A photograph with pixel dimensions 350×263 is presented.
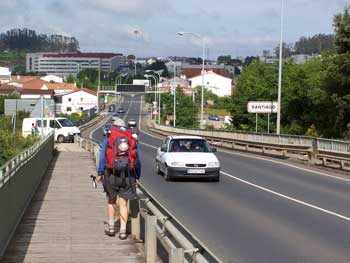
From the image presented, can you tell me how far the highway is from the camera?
33.7 ft

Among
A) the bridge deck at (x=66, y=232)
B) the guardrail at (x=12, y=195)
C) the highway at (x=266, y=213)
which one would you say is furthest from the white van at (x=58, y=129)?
the guardrail at (x=12, y=195)

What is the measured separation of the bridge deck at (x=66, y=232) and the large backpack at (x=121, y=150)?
3.52ft

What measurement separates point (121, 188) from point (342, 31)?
40923mm

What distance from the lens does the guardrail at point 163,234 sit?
5.89m

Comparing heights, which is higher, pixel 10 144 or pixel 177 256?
pixel 177 256

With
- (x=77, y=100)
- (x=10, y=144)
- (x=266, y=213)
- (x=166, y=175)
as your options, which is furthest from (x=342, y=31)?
(x=77, y=100)

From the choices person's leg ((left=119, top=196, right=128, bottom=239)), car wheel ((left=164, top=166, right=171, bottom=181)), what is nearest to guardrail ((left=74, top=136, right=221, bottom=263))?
person's leg ((left=119, top=196, right=128, bottom=239))

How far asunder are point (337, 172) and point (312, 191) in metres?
7.38

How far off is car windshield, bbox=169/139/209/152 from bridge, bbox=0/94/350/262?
119 centimetres

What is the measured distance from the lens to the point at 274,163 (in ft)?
102

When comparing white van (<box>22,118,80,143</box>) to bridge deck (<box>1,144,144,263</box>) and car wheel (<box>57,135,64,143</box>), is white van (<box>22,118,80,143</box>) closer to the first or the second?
car wheel (<box>57,135,64,143</box>)

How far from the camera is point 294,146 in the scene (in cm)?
3353

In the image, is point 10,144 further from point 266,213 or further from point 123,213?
point 123,213

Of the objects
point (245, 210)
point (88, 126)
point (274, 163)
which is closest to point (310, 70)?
point (88, 126)
